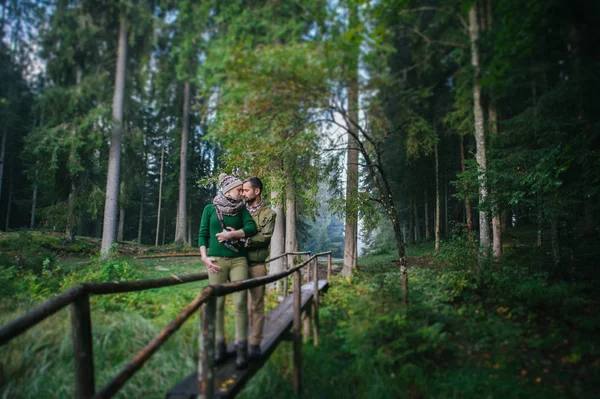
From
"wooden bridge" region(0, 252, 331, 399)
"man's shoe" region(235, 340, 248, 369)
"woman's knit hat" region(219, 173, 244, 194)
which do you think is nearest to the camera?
"wooden bridge" region(0, 252, 331, 399)

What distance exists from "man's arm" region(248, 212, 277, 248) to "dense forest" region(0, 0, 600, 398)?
1474 mm

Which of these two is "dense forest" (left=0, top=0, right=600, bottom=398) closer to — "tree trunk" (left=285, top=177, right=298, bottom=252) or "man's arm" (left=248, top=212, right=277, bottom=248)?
"tree trunk" (left=285, top=177, right=298, bottom=252)

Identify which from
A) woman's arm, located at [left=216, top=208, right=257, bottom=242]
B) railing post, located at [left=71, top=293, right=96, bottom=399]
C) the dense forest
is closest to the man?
woman's arm, located at [left=216, top=208, right=257, bottom=242]

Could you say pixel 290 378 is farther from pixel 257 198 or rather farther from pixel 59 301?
pixel 59 301

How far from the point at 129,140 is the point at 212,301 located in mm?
14757

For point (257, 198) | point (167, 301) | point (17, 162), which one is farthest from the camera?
point (17, 162)

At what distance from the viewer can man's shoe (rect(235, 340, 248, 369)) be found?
296 cm

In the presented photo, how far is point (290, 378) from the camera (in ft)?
13.0

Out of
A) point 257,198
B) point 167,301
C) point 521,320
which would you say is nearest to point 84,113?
point 167,301

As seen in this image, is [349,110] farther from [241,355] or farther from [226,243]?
[241,355]

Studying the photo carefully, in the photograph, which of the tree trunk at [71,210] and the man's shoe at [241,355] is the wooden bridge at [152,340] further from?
the tree trunk at [71,210]

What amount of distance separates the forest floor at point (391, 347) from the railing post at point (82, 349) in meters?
1.52

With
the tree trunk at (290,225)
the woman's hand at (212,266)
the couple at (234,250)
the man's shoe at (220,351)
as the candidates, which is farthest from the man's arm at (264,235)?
the tree trunk at (290,225)

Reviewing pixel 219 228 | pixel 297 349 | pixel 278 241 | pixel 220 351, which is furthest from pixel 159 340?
pixel 278 241
